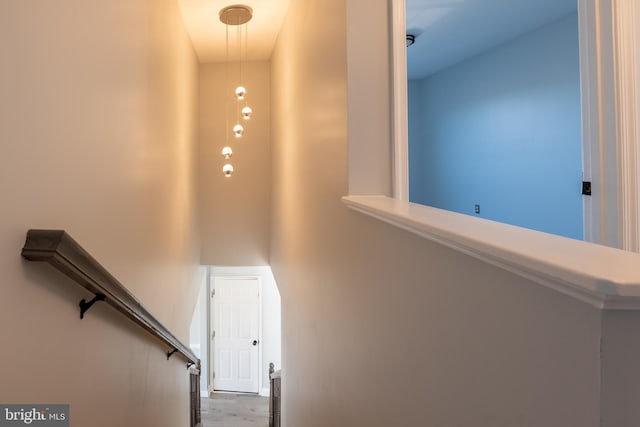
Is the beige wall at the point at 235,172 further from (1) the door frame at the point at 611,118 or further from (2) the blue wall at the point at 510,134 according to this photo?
(1) the door frame at the point at 611,118

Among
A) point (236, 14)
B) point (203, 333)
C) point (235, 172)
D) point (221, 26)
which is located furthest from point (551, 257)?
point (203, 333)

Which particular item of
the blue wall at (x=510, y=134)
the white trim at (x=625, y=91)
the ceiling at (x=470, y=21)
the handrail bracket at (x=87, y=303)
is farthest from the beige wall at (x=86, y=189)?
the blue wall at (x=510, y=134)

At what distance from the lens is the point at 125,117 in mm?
2018

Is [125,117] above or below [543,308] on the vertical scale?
above

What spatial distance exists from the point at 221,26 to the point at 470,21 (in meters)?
2.58

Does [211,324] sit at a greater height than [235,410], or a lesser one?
greater

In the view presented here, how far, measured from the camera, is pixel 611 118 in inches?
61.4

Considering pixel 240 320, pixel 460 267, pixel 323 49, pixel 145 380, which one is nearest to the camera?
pixel 460 267

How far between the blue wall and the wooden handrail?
397 centimetres

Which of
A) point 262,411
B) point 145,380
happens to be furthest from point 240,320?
point 145,380

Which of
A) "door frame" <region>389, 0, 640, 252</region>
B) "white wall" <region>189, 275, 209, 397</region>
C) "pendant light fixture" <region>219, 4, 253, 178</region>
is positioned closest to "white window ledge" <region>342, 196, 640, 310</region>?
"door frame" <region>389, 0, 640, 252</region>

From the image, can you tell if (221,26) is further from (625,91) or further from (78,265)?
(625,91)

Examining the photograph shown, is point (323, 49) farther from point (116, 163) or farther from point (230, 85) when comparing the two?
point (230, 85)

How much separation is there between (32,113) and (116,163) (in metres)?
0.77
